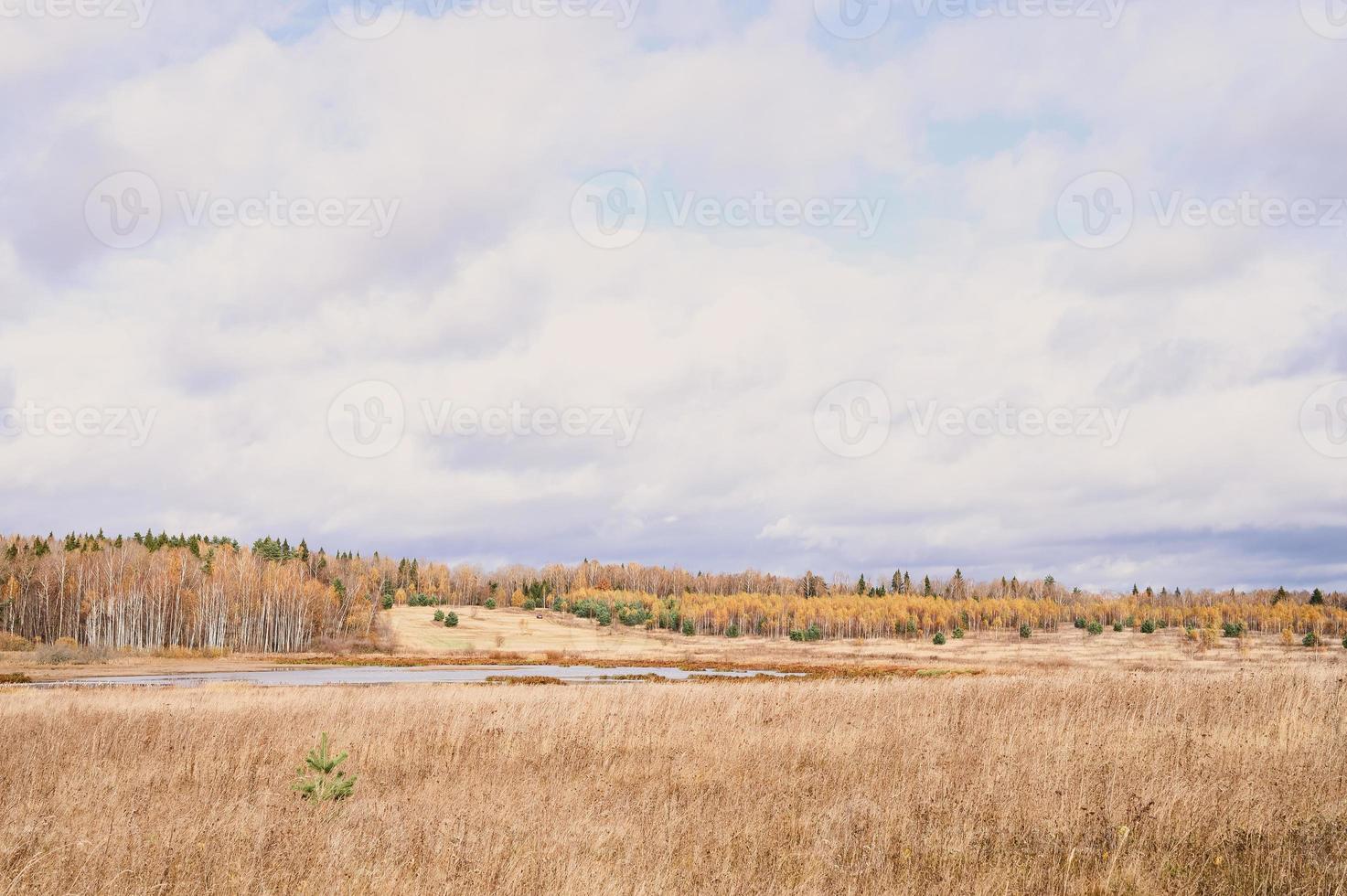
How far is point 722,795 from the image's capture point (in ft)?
35.8

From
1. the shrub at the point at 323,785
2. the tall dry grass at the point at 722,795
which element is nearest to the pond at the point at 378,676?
the tall dry grass at the point at 722,795

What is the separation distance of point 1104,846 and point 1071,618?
200m

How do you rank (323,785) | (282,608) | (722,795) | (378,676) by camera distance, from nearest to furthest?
1. (722,795)
2. (323,785)
3. (378,676)
4. (282,608)

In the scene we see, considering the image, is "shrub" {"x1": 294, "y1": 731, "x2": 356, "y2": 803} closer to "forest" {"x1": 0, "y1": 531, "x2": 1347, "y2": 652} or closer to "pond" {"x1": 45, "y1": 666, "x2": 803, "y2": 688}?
"pond" {"x1": 45, "y1": 666, "x2": 803, "y2": 688}

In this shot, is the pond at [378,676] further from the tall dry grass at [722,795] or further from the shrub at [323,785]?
the shrub at [323,785]

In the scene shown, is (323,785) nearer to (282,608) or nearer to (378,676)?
(378,676)

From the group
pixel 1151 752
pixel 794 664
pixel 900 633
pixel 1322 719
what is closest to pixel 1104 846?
pixel 1151 752

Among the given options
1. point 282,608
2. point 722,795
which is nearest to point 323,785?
point 722,795

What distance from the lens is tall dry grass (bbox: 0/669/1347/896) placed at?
7191 mm

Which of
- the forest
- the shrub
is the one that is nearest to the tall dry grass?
the shrub

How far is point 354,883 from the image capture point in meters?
6.88

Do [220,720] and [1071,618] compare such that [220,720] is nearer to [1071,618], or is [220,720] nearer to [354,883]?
[354,883]

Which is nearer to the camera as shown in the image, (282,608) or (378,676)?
(378,676)

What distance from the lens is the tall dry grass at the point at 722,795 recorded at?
7191 mm
